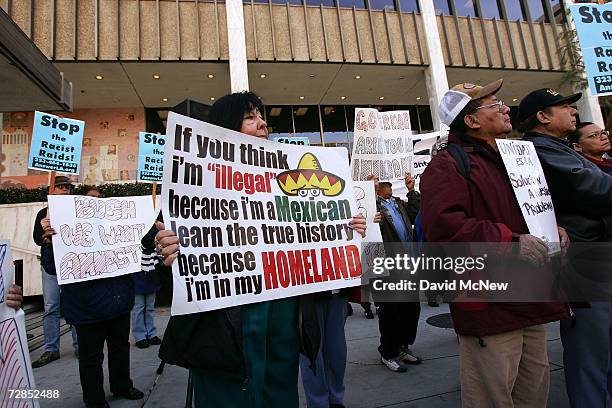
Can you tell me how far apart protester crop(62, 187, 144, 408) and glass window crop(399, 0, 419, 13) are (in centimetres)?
1401

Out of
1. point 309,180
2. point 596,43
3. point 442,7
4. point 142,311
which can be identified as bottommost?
point 142,311

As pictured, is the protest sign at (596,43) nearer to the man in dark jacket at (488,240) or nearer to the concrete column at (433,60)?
the man in dark jacket at (488,240)

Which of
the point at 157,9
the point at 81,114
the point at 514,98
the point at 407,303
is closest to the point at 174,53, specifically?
the point at 157,9

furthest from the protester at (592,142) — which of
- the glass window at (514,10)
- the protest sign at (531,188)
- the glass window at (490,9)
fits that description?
the glass window at (514,10)

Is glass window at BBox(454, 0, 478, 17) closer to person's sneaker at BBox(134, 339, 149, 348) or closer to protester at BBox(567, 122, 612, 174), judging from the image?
protester at BBox(567, 122, 612, 174)

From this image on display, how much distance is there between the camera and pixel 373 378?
3.55 metres

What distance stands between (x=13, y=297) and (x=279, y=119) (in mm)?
14684

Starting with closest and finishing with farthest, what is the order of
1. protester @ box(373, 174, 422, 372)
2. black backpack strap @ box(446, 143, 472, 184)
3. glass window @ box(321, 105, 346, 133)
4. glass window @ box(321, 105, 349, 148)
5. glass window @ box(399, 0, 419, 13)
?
black backpack strap @ box(446, 143, 472, 184) < protester @ box(373, 174, 422, 372) < glass window @ box(399, 0, 419, 13) < glass window @ box(321, 105, 349, 148) < glass window @ box(321, 105, 346, 133)

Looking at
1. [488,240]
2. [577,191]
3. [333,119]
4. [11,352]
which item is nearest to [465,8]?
[333,119]

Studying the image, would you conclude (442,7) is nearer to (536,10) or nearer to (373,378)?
(536,10)

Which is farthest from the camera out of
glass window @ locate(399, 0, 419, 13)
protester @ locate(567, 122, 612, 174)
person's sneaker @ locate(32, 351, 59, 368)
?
glass window @ locate(399, 0, 419, 13)

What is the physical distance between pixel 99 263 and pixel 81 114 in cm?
1344

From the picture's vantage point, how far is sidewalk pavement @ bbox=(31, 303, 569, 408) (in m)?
3.05

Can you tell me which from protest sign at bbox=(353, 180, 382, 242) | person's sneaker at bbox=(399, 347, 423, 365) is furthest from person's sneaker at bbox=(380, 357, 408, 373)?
protest sign at bbox=(353, 180, 382, 242)
